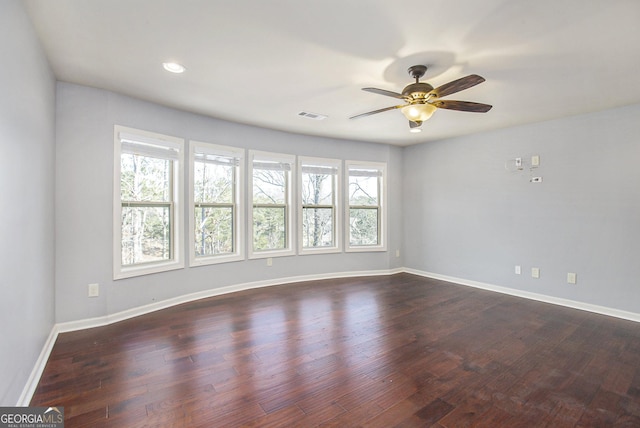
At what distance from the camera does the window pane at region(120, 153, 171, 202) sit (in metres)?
3.55

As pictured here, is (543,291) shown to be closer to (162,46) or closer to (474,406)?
(474,406)

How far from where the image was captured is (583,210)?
397 cm

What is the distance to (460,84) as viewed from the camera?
2406mm

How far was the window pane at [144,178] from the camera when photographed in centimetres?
355

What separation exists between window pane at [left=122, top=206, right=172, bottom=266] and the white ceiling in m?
1.37

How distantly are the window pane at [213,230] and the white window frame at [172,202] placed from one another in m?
0.30

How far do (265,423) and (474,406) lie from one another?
1.37 meters

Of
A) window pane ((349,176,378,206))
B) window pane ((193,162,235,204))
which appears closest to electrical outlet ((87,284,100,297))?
window pane ((193,162,235,204))

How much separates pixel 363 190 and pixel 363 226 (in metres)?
0.70

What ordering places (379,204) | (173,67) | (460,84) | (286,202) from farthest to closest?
(379,204) < (286,202) < (173,67) < (460,84)

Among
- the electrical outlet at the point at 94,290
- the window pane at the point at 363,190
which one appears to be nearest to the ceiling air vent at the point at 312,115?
the window pane at the point at 363,190

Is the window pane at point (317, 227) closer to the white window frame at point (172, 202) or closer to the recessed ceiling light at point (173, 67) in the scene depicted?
the white window frame at point (172, 202)

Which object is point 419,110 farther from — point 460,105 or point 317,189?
point 317,189

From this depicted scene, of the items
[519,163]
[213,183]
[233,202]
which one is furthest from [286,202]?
[519,163]
